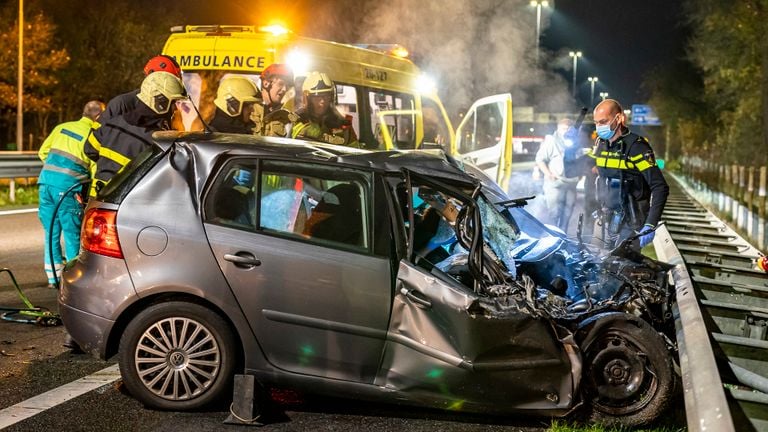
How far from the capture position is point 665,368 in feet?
15.3

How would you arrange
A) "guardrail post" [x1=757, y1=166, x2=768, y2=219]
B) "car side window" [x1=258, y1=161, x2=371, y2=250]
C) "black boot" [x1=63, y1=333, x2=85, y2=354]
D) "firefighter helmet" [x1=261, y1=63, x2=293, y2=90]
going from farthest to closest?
"guardrail post" [x1=757, y1=166, x2=768, y2=219], "firefighter helmet" [x1=261, y1=63, x2=293, y2=90], "black boot" [x1=63, y1=333, x2=85, y2=354], "car side window" [x1=258, y1=161, x2=371, y2=250]

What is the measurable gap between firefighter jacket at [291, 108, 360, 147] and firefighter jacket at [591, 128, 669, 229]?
2.31 metres

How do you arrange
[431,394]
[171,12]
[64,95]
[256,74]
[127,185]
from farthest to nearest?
1. [171,12]
2. [64,95]
3. [256,74]
4. [127,185]
5. [431,394]

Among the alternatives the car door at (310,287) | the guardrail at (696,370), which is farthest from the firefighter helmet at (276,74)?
the guardrail at (696,370)

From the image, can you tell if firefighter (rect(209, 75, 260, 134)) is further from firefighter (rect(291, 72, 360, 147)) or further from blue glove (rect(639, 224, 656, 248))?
blue glove (rect(639, 224, 656, 248))

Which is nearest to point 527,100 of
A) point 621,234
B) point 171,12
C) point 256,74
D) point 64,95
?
point 256,74

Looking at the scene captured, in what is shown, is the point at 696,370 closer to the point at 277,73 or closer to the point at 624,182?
the point at 624,182

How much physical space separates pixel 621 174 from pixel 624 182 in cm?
8

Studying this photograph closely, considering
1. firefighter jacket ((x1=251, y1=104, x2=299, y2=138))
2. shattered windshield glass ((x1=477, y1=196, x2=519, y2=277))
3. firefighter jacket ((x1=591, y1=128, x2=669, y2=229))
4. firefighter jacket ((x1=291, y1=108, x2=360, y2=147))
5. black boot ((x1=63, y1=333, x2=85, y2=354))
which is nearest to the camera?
shattered windshield glass ((x1=477, y1=196, x2=519, y2=277))

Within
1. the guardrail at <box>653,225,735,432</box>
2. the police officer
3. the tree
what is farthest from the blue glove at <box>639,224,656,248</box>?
the tree

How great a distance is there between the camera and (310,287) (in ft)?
14.7

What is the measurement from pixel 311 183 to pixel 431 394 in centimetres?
130

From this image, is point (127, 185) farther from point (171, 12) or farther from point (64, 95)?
point (171, 12)

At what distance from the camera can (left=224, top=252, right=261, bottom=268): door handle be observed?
453cm
